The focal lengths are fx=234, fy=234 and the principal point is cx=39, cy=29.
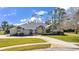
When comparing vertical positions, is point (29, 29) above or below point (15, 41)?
above

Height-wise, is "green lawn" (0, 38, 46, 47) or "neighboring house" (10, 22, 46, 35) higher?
"neighboring house" (10, 22, 46, 35)

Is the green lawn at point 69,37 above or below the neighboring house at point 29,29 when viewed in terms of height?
below

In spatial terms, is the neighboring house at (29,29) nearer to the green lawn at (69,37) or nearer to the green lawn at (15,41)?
the green lawn at (15,41)

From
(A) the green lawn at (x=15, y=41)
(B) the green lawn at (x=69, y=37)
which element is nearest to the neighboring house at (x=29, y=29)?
(A) the green lawn at (x=15, y=41)

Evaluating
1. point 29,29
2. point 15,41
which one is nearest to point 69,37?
point 29,29

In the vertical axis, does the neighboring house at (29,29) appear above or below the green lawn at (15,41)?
above

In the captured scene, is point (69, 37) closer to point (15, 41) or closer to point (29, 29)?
point (29, 29)

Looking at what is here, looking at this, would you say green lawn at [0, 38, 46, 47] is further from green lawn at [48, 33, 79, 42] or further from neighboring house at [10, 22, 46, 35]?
green lawn at [48, 33, 79, 42]

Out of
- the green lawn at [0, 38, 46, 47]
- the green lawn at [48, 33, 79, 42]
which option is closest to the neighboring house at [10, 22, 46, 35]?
the green lawn at [0, 38, 46, 47]
